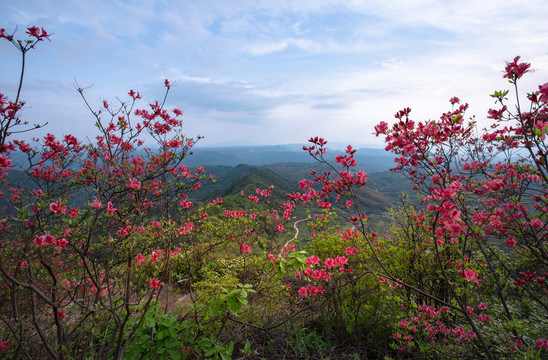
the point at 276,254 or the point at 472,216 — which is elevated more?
the point at 472,216

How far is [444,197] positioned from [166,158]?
11.4 ft

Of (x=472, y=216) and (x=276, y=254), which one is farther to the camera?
(x=276, y=254)

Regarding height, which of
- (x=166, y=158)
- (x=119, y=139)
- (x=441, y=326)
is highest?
(x=119, y=139)

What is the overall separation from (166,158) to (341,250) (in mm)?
3425

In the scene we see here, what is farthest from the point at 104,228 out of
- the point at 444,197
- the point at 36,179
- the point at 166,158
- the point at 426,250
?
the point at 426,250

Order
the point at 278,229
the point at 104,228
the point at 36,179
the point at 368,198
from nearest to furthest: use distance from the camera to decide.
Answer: the point at 104,228 < the point at 36,179 < the point at 278,229 < the point at 368,198

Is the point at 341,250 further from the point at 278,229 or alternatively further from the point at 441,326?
the point at 441,326

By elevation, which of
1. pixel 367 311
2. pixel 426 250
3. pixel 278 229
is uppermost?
pixel 278 229

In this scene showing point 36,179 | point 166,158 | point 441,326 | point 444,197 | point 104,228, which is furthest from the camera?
point 166,158

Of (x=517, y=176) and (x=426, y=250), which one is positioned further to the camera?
(x=426, y=250)

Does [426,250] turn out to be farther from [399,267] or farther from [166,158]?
[166,158]

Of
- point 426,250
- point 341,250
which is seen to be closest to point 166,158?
point 341,250

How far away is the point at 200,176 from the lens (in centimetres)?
373

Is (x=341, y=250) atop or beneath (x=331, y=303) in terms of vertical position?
atop
